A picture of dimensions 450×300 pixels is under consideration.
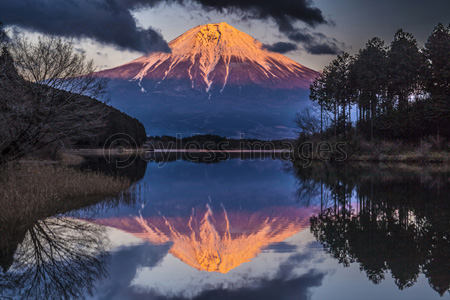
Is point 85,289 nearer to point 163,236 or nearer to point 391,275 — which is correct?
point 163,236

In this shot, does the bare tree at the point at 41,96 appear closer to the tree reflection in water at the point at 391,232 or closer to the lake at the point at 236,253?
the lake at the point at 236,253

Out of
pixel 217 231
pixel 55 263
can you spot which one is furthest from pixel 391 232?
pixel 55 263

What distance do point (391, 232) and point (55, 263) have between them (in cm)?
815

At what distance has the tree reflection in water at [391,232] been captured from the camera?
Answer: 7.57 metres

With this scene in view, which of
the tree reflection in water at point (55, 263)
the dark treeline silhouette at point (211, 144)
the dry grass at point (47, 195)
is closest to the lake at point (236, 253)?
the tree reflection in water at point (55, 263)

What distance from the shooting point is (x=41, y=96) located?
16.7m

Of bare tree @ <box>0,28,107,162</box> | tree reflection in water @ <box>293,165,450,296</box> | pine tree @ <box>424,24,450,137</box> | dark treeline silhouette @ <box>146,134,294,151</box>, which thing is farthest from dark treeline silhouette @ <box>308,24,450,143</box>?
dark treeline silhouette @ <box>146,134,294,151</box>

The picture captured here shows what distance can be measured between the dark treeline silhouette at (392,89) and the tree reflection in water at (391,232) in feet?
118

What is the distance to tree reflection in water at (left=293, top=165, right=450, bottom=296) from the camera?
7.57 meters

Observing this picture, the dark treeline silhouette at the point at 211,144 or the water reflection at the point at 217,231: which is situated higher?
the dark treeline silhouette at the point at 211,144

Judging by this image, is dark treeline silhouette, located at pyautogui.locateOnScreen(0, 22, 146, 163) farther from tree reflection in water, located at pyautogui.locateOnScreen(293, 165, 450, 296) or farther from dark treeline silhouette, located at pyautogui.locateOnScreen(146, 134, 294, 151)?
dark treeline silhouette, located at pyautogui.locateOnScreen(146, 134, 294, 151)

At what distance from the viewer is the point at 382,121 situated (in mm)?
55469

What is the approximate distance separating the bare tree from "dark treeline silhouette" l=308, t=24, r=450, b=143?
42582 millimetres

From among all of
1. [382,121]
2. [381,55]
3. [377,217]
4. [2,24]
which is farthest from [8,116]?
[381,55]
